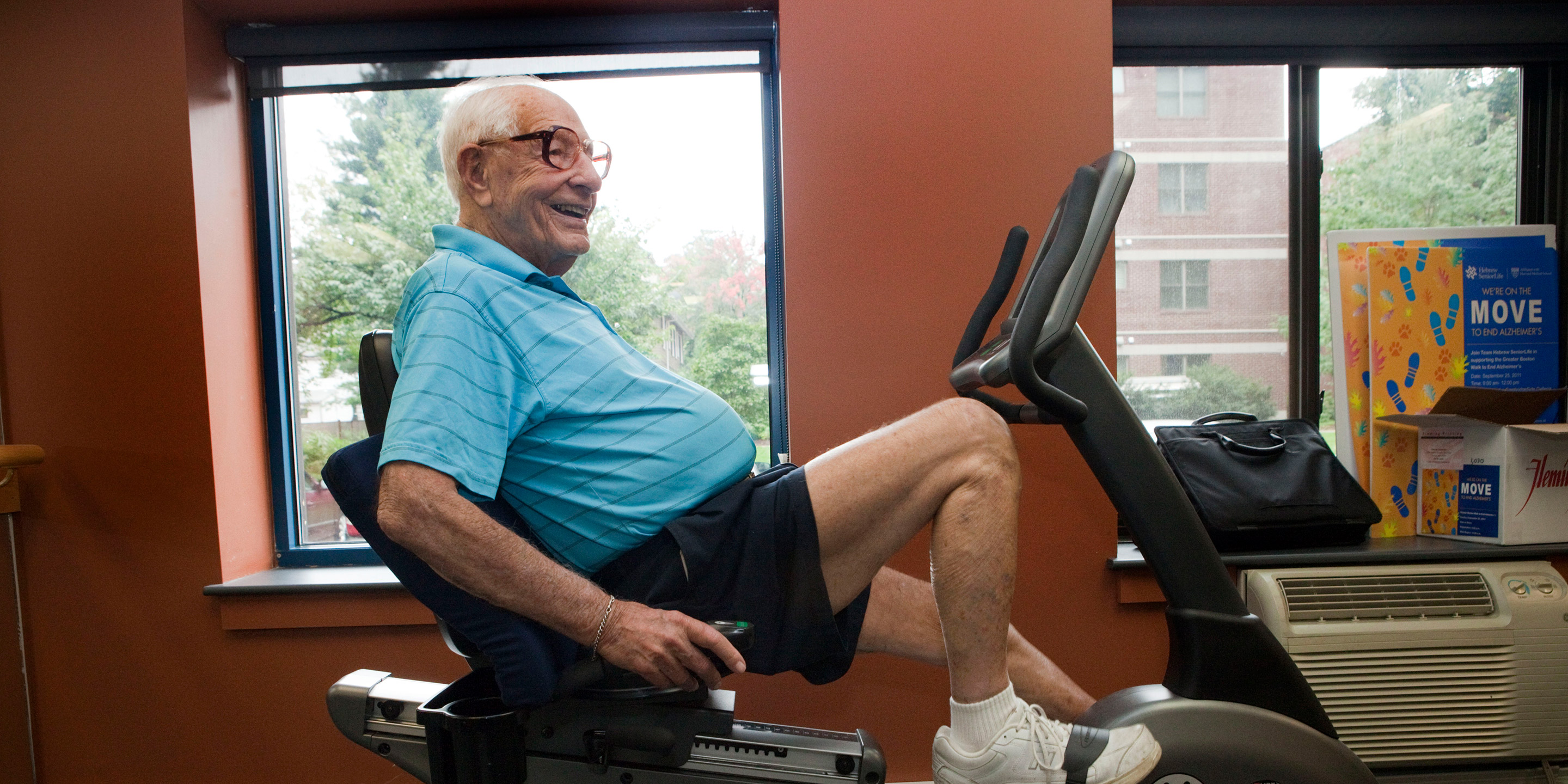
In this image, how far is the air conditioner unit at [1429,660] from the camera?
153cm

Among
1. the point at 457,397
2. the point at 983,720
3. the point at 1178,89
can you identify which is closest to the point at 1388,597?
the point at 983,720

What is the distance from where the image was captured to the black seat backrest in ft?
3.24

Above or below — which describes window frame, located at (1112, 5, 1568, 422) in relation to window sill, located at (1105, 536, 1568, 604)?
above

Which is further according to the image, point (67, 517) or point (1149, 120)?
point (1149, 120)

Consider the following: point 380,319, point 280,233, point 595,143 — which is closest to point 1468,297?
point 595,143

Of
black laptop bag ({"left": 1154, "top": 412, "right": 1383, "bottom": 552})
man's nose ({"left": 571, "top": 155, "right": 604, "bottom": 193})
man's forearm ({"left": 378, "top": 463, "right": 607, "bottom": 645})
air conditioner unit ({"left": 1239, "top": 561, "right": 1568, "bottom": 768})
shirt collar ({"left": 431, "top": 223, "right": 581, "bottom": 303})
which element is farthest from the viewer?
black laptop bag ({"left": 1154, "top": 412, "right": 1383, "bottom": 552})

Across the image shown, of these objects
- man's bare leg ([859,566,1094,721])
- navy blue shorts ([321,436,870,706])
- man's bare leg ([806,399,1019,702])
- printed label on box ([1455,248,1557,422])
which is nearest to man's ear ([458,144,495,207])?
navy blue shorts ([321,436,870,706])

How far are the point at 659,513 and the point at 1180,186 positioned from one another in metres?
1.75

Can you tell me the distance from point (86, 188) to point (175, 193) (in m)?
0.20

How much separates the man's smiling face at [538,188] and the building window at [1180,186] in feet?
5.14

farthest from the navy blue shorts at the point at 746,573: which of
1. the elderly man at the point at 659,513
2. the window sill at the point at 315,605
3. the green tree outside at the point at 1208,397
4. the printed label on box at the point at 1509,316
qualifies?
the printed label on box at the point at 1509,316

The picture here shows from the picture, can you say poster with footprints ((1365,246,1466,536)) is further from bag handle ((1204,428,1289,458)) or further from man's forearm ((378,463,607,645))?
man's forearm ((378,463,607,645))

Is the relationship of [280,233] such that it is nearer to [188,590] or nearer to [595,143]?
[188,590]

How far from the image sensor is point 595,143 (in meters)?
1.33
